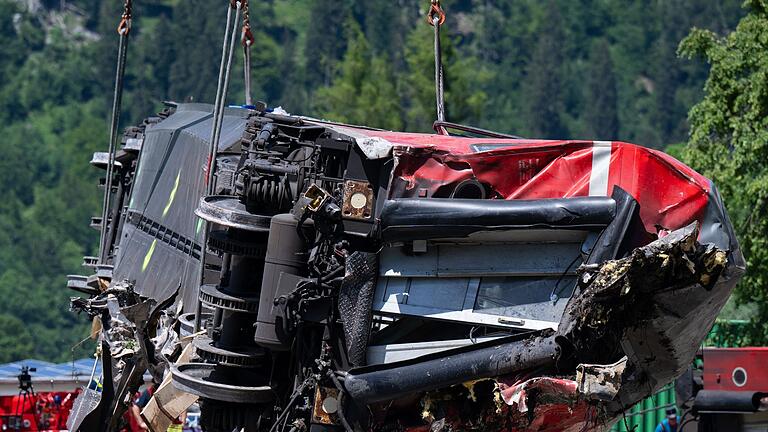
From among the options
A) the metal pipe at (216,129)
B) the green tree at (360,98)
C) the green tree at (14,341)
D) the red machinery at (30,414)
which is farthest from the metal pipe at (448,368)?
the green tree at (14,341)

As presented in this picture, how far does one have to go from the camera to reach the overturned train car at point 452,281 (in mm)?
13594

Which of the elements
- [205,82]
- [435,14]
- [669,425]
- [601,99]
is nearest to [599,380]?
[435,14]

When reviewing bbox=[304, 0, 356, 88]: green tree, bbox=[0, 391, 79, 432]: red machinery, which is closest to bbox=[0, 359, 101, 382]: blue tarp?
bbox=[0, 391, 79, 432]: red machinery

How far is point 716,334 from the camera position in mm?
31375

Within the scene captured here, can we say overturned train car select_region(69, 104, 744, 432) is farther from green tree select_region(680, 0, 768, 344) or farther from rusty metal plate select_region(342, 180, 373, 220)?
green tree select_region(680, 0, 768, 344)

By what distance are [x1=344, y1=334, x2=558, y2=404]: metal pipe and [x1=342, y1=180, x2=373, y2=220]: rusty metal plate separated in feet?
4.42

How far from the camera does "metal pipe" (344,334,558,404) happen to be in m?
13.7

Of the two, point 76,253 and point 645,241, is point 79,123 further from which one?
point 645,241

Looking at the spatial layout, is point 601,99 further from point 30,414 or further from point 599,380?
point 599,380

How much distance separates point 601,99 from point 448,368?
16326cm

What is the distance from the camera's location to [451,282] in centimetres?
1423

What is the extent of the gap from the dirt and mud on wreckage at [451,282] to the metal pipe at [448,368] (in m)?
0.02

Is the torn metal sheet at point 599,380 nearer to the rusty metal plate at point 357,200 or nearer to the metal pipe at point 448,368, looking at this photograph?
the metal pipe at point 448,368

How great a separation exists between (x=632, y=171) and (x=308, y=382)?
11.3ft
